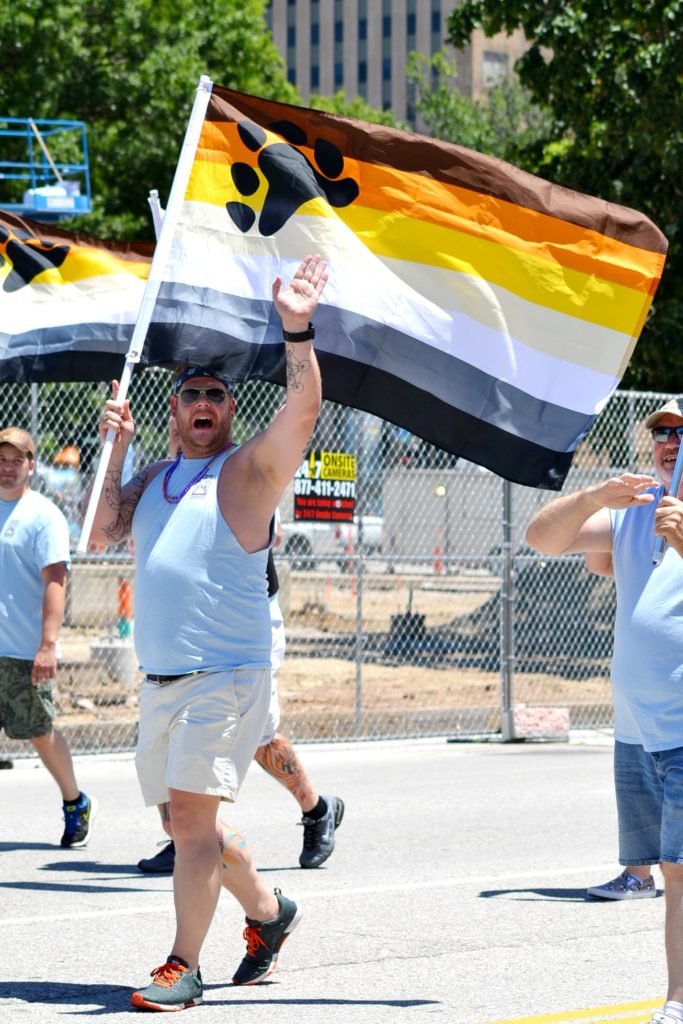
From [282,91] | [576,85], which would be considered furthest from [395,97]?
[576,85]

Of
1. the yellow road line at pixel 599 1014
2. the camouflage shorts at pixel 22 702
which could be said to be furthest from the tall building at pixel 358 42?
the yellow road line at pixel 599 1014

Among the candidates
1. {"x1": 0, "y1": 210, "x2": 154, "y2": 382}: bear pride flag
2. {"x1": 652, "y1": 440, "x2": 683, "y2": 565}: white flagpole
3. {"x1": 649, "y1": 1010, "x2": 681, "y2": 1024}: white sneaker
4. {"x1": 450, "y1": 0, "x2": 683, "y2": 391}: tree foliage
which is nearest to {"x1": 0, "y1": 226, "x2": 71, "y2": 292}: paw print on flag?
{"x1": 0, "y1": 210, "x2": 154, "y2": 382}: bear pride flag

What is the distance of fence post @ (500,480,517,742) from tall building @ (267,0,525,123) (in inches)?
3282

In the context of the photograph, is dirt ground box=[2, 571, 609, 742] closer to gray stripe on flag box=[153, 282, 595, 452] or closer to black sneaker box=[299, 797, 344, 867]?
black sneaker box=[299, 797, 344, 867]

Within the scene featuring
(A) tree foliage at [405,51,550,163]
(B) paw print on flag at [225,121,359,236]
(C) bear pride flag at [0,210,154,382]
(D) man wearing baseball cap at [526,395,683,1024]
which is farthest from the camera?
(A) tree foliage at [405,51,550,163]

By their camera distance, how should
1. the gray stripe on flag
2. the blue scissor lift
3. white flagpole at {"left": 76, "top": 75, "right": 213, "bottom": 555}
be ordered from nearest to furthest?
white flagpole at {"left": 76, "top": 75, "right": 213, "bottom": 555} < the gray stripe on flag < the blue scissor lift

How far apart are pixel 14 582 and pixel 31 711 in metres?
0.67

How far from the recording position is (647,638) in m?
4.98

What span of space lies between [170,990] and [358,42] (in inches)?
3951

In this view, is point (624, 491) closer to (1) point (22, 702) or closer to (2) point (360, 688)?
(1) point (22, 702)

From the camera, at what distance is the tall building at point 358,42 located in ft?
316

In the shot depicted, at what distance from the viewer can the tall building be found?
96.4 meters

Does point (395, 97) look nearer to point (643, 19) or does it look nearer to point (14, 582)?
point (643, 19)

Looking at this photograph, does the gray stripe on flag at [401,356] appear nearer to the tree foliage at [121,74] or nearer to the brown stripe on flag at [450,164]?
the brown stripe on flag at [450,164]
